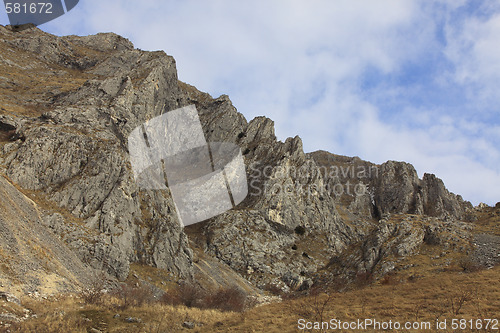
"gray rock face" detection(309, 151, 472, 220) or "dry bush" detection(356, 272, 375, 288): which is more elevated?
"gray rock face" detection(309, 151, 472, 220)

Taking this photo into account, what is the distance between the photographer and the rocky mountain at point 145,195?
37500 millimetres

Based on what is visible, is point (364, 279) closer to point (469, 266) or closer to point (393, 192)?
point (469, 266)

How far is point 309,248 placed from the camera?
70.5 m

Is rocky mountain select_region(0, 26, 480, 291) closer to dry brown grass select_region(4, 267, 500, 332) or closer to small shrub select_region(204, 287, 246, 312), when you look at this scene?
dry brown grass select_region(4, 267, 500, 332)

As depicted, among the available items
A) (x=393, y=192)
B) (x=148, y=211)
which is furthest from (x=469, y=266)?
(x=393, y=192)

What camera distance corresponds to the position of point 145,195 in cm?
5325

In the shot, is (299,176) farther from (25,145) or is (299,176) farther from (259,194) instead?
(25,145)

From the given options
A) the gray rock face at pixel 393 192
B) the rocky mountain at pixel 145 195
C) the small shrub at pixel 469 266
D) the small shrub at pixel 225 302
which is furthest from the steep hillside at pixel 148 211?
the small shrub at pixel 225 302

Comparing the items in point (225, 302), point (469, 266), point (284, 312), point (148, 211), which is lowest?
point (225, 302)

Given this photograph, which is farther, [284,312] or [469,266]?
[469,266]

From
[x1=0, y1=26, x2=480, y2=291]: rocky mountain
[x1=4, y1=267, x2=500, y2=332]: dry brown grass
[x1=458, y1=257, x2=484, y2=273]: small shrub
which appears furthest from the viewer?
[x1=0, y1=26, x2=480, y2=291]: rocky mountain

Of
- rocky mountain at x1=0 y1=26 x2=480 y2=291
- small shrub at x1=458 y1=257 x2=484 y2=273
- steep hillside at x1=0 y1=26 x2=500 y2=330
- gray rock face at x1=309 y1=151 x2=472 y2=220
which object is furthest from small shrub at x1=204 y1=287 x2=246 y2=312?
gray rock face at x1=309 y1=151 x2=472 y2=220

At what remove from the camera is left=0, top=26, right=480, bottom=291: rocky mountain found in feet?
123

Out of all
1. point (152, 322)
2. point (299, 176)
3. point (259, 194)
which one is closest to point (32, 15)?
point (259, 194)
